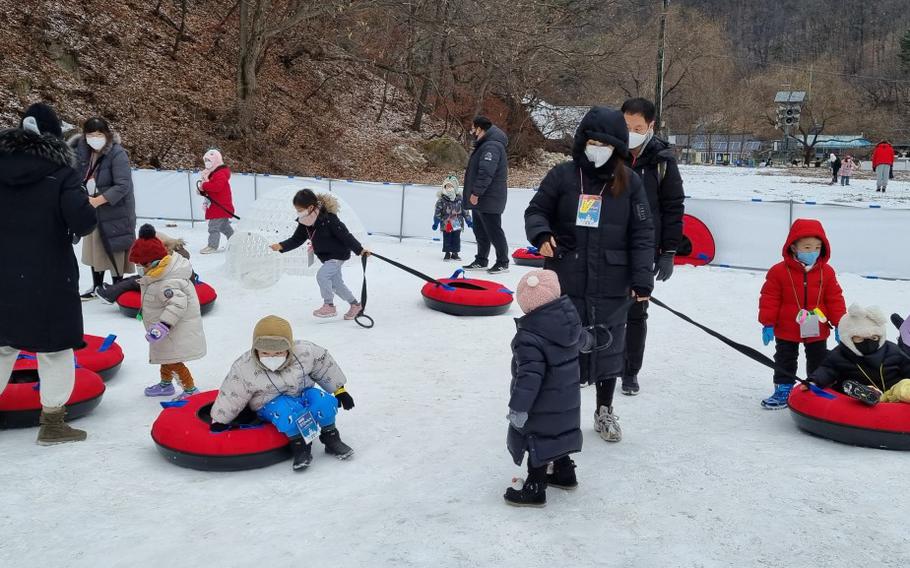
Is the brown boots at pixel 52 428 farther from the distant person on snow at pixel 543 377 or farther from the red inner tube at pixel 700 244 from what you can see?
the red inner tube at pixel 700 244

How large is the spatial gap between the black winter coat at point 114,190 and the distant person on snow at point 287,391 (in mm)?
4119

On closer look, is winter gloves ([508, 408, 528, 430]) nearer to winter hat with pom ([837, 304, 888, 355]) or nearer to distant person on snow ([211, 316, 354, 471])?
distant person on snow ([211, 316, 354, 471])

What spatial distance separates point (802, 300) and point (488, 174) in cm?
528

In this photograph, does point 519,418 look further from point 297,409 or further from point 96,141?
point 96,141

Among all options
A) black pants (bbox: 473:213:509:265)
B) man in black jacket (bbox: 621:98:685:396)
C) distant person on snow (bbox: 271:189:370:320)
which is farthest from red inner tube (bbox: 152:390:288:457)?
black pants (bbox: 473:213:509:265)

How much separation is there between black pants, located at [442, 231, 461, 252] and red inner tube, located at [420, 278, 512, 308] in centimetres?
312

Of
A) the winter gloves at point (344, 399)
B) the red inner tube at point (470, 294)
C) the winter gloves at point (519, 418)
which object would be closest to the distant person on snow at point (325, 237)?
the red inner tube at point (470, 294)

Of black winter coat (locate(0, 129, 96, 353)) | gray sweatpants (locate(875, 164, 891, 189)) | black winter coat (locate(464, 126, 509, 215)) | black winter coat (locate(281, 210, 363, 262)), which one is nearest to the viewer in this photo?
black winter coat (locate(0, 129, 96, 353))

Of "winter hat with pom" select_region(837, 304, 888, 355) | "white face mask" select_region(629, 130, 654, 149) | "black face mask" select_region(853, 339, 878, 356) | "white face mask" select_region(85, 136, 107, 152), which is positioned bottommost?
"black face mask" select_region(853, 339, 878, 356)

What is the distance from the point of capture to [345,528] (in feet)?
11.2

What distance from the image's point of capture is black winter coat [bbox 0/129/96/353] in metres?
4.14

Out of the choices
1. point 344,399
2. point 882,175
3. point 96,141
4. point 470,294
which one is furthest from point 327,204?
point 882,175

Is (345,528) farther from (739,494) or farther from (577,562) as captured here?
(739,494)

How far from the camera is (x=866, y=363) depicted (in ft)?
14.8
